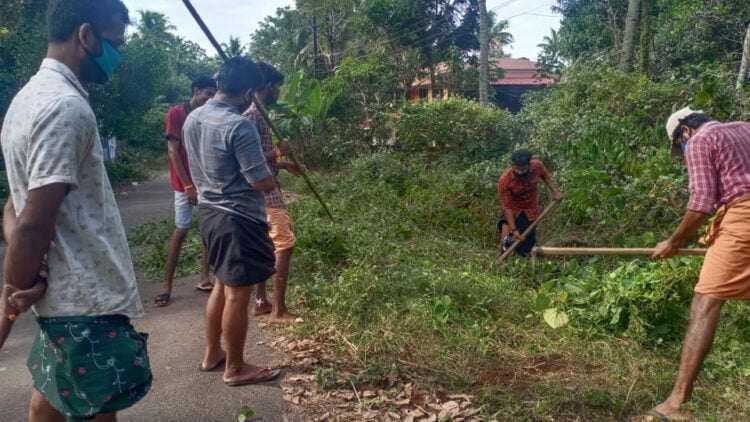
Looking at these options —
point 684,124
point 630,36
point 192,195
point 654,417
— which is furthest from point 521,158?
point 630,36

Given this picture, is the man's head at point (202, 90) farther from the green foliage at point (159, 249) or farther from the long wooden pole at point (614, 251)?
the long wooden pole at point (614, 251)

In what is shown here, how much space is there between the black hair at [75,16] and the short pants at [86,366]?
99 cm

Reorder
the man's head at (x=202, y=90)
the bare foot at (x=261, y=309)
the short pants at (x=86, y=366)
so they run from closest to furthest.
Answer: the short pants at (x=86, y=366)
the bare foot at (x=261, y=309)
the man's head at (x=202, y=90)

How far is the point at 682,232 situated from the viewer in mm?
3527

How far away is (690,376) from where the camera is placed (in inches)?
129

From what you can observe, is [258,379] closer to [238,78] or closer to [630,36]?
[238,78]

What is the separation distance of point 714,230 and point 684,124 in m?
0.70

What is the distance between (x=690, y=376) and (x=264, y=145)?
317 centimetres

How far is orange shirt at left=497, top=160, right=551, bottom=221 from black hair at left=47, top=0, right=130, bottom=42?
546 centimetres

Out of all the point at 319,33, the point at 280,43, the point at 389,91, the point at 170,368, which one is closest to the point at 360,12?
the point at 319,33

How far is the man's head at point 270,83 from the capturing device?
14.4ft

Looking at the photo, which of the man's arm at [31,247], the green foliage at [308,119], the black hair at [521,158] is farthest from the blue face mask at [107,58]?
the green foliage at [308,119]

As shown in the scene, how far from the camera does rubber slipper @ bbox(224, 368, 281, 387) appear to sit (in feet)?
11.7

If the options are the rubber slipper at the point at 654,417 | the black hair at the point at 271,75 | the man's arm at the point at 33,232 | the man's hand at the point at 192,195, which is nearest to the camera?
the man's arm at the point at 33,232
